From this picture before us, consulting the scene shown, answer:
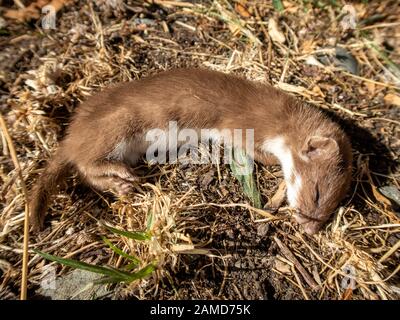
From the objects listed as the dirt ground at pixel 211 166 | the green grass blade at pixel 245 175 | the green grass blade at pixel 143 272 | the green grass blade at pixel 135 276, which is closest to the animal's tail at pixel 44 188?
the dirt ground at pixel 211 166

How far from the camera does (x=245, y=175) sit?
301 centimetres

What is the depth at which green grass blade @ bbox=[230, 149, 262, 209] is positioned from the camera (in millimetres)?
2916

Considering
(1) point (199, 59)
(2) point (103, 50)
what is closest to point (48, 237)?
(2) point (103, 50)

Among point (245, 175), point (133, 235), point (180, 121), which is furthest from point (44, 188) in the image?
point (245, 175)

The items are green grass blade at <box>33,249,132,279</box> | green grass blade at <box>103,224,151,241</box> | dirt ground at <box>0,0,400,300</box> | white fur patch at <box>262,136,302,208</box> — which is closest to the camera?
green grass blade at <box>33,249,132,279</box>

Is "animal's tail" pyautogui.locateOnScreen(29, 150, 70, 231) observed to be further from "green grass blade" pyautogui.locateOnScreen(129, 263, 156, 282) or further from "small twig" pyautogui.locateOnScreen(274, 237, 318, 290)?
"small twig" pyautogui.locateOnScreen(274, 237, 318, 290)

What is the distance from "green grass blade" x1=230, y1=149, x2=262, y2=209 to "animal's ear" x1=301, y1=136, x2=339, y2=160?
0.44 metres

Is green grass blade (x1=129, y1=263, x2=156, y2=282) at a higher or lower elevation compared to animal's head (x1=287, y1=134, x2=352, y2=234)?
lower

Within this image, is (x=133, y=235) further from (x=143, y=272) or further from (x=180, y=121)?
(x=180, y=121)

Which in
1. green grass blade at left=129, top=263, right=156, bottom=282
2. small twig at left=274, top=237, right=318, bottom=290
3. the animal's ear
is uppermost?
the animal's ear

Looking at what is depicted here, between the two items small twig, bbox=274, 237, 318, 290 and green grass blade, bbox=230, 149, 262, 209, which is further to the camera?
green grass blade, bbox=230, 149, 262, 209

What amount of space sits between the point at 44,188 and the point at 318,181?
1.94 m

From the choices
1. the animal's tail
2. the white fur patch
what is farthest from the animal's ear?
the animal's tail
